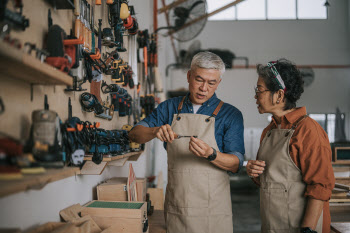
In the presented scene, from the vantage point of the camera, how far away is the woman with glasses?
5.57 feet

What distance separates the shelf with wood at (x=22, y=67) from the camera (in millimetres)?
889

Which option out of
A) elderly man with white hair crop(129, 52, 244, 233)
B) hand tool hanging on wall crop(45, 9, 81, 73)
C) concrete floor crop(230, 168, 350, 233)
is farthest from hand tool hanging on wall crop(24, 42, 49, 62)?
concrete floor crop(230, 168, 350, 233)

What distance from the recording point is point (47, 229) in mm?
1575

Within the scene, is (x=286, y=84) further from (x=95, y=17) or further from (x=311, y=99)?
(x=311, y=99)

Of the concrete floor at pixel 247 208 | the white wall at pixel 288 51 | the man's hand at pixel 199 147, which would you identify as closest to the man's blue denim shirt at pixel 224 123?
the man's hand at pixel 199 147

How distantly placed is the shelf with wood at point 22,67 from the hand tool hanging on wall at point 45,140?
0.16 m

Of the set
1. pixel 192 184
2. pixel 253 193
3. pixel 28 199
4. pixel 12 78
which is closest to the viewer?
pixel 12 78

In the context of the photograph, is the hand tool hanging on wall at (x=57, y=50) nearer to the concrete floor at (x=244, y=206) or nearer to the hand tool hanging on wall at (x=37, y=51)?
the hand tool hanging on wall at (x=37, y=51)

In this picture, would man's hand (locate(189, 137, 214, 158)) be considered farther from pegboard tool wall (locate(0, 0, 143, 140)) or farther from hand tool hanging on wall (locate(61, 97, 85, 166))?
pegboard tool wall (locate(0, 0, 143, 140))

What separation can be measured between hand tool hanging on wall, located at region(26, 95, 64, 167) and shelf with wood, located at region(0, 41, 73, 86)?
16 centimetres

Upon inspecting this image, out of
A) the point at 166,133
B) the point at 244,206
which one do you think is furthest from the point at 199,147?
the point at 244,206

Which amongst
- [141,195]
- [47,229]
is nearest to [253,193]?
[141,195]

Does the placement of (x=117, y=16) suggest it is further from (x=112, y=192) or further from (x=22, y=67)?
(x=22, y=67)

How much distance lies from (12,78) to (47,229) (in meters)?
0.78
